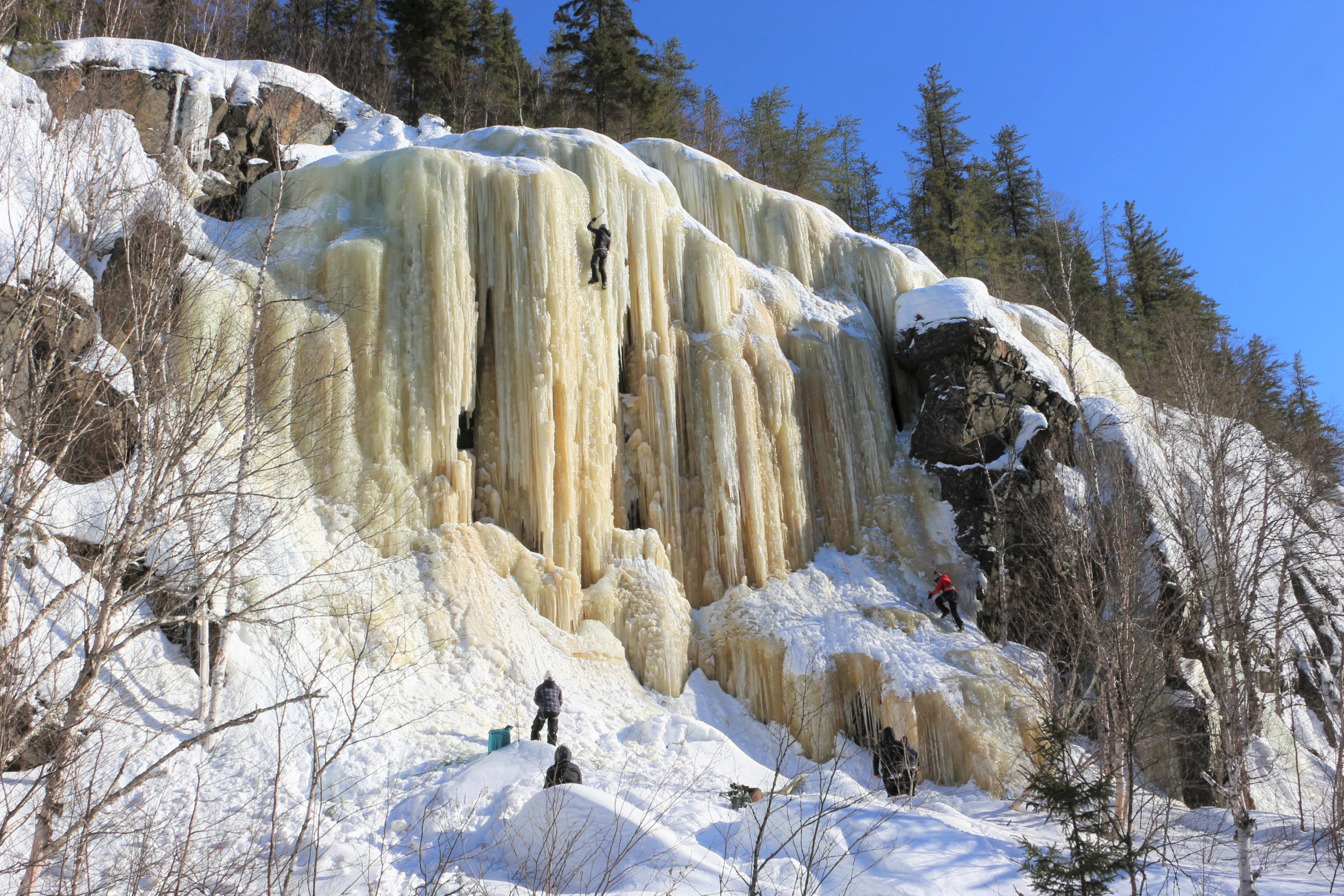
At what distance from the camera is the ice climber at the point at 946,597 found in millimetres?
14930

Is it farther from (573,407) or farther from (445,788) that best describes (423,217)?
(445,788)

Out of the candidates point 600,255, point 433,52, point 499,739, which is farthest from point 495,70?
point 499,739

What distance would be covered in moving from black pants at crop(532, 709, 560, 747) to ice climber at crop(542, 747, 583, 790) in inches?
71.2

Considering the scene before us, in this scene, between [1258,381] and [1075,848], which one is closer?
[1075,848]

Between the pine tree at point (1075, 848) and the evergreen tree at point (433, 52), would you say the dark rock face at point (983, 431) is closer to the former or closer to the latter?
the pine tree at point (1075, 848)

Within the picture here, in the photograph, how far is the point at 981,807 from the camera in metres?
11.5

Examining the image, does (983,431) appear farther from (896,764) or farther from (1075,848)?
(1075,848)

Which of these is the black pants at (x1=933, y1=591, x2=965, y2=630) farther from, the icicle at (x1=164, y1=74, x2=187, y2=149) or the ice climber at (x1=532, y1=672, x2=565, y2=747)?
the icicle at (x1=164, y1=74, x2=187, y2=149)

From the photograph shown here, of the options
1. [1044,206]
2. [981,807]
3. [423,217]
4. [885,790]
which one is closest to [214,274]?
[423,217]

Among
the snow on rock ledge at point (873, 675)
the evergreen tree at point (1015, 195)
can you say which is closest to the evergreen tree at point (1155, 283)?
the evergreen tree at point (1015, 195)

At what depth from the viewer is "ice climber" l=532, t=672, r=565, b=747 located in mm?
9875

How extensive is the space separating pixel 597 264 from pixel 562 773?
9.59 metres

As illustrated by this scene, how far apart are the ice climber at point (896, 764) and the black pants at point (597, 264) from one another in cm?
901

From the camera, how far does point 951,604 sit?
14.9 meters
